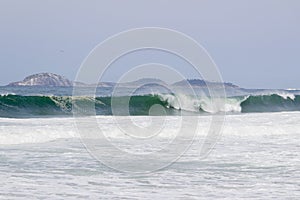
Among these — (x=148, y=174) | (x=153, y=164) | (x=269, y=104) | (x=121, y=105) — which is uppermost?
(x=269, y=104)

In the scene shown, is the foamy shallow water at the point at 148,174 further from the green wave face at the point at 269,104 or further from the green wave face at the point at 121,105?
the green wave face at the point at 269,104

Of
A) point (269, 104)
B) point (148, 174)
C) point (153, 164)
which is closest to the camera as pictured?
point (148, 174)

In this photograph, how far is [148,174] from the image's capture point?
10531mm

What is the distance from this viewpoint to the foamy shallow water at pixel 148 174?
876 cm

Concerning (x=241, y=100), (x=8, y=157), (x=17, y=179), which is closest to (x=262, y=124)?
(x=8, y=157)

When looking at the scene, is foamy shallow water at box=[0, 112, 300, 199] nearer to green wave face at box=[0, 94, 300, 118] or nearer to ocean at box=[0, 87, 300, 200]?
ocean at box=[0, 87, 300, 200]

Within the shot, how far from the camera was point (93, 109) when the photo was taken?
3014cm

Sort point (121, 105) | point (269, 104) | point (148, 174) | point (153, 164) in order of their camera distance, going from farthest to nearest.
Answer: point (269, 104) < point (121, 105) < point (153, 164) < point (148, 174)

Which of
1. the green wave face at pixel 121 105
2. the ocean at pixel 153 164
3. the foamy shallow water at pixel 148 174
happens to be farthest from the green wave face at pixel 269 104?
the foamy shallow water at pixel 148 174

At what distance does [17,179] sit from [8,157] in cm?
273

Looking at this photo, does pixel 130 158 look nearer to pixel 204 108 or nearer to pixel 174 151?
pixel 174 151

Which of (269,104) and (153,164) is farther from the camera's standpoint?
(269,104)

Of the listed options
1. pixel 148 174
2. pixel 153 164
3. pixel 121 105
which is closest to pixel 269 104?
pixel 121 105

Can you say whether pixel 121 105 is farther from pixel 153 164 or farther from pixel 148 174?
pixel 148 174
